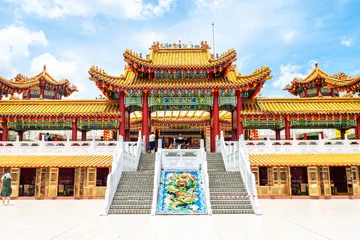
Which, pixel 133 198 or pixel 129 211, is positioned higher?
pixel 133 198

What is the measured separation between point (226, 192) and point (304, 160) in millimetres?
5921

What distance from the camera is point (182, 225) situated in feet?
28.5

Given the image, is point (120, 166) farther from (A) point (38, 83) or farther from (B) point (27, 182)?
(A) point (38, 83)

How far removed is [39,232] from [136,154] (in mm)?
8108

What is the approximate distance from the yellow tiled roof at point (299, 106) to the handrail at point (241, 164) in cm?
474

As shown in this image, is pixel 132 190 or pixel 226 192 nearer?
pixel 226 192

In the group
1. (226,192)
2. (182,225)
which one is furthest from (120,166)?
(182,225)

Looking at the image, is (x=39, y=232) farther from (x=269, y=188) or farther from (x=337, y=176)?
(x=337, y=176)

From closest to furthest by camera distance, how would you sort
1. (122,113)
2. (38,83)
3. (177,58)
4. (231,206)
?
(231,206) → (122,113) → (177,58) → (38,83)

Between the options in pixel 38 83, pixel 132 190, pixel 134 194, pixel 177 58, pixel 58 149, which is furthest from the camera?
pixel 38 83

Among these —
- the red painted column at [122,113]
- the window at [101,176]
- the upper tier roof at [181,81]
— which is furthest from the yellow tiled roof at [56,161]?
the upper tier roof at [181,81]

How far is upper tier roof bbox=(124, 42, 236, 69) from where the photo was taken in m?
20.0

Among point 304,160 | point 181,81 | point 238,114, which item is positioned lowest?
point 304,160

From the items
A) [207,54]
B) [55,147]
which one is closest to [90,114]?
[55,147]
